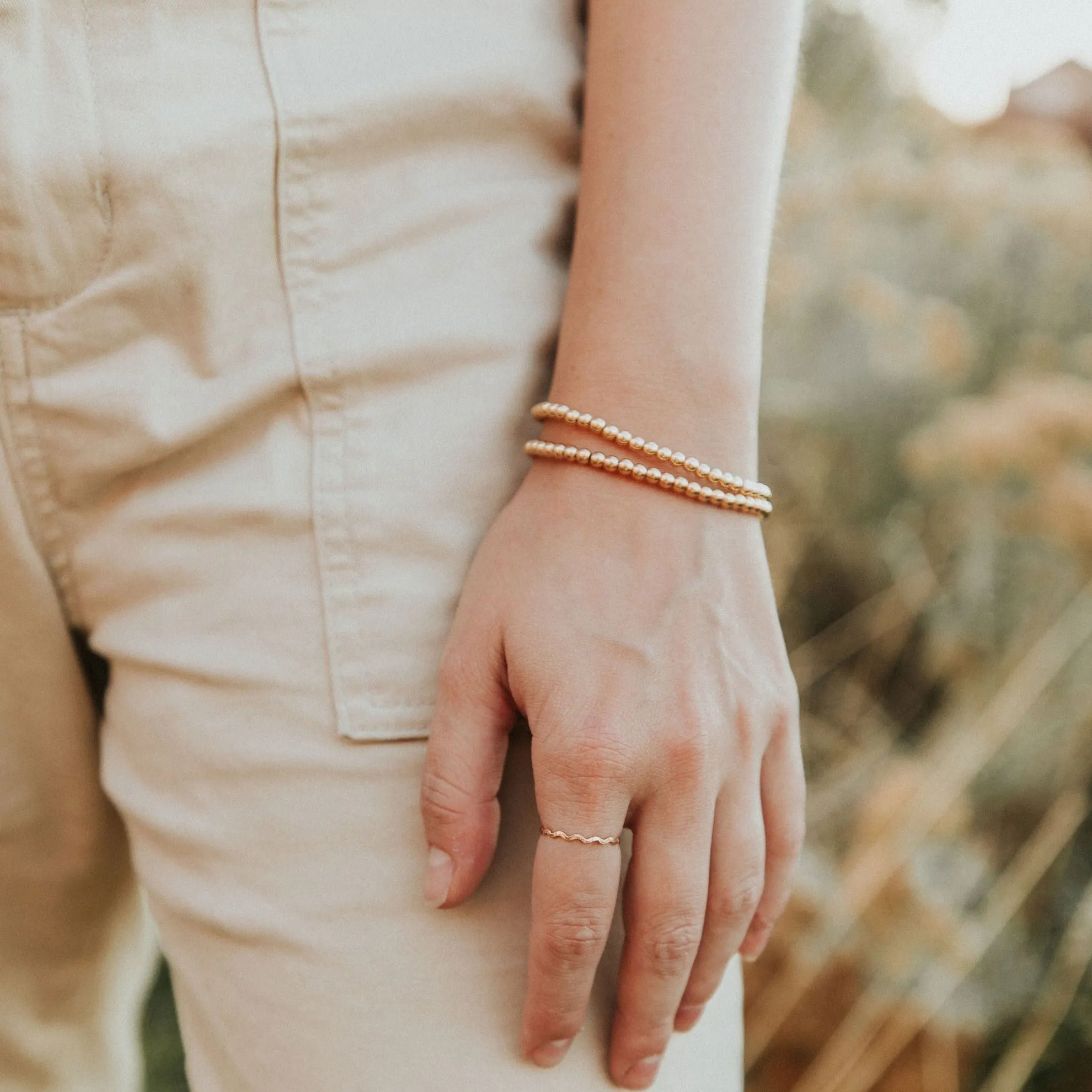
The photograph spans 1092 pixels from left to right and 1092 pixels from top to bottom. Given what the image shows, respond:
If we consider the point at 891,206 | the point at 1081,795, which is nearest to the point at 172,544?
the point at 1081,795

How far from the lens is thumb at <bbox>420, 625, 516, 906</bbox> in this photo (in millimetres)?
664

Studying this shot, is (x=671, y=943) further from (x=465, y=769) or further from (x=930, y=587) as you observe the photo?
(x=930, y=587)

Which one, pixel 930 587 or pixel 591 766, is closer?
pixel 591 766

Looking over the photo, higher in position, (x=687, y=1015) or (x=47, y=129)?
(x=47, y=129)

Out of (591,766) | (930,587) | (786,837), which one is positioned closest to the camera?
(591,766)

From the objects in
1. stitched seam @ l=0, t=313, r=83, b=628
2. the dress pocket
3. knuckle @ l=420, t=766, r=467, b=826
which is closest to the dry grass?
knuckle @ l=420, t=766, r=467, b=826

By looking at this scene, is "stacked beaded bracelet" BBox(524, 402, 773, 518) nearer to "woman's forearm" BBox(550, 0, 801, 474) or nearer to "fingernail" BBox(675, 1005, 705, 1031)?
"woman's forearm" BBox(550, 0, 801, 474)

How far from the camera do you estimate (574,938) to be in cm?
64

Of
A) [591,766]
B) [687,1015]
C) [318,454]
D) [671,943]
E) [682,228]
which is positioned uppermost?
[682,228]

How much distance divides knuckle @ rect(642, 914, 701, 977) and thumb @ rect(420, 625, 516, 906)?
0.39 feet

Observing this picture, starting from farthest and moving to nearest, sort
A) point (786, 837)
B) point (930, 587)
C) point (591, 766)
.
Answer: point (930, 587)
point (786, 837)
point (591, 766)

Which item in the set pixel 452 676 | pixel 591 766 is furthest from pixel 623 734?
pixel 452 676

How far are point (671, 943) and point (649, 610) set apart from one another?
0.21m

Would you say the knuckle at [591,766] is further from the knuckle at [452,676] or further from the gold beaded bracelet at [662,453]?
the gold beaded bracelet at [662,453]
